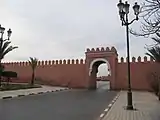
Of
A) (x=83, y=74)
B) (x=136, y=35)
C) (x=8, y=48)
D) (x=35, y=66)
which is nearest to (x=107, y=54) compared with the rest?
(x=83, y=74)


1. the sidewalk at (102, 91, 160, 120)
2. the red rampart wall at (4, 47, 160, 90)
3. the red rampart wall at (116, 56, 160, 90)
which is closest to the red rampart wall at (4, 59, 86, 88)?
the red rampart wall at (4, 47, 160, 90)

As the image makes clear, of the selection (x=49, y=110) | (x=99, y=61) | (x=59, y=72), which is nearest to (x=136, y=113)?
(x=49, y=110)

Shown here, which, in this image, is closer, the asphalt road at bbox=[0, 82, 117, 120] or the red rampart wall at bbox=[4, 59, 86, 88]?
the asphalt road at bbox=[0, 82, 117, 120]

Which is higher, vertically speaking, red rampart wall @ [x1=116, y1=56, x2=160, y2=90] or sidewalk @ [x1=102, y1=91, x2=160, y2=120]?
red rampart wall @ [x1=116, y1=56, x2=160, y2=90]

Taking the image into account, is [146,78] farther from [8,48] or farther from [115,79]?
[8,48]

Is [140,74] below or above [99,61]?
below

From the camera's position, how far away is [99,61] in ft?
128

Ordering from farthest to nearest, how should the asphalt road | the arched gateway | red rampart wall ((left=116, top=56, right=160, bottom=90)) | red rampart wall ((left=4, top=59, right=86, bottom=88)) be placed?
1. red rampart wall ((left=4, top=59, right=86, bottom=88))
2. the arched gateway
3. red rampart wall ((left=116, top=56, right=160, bottom=90))
4. the asphalt road

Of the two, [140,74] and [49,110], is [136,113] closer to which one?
[49,110]

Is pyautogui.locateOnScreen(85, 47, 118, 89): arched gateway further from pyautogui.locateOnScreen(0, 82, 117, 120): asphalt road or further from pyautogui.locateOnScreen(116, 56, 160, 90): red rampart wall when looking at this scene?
pyautogui.locateOnScreen(0, 82, 117, 120): asphalt road

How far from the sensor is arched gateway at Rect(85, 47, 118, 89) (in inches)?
1459

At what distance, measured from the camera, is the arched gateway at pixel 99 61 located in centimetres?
3706

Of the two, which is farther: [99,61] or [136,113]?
[99,61]

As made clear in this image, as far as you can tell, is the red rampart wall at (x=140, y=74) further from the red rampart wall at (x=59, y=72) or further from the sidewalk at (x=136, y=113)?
the sidewalk at (x=136, y=113)
